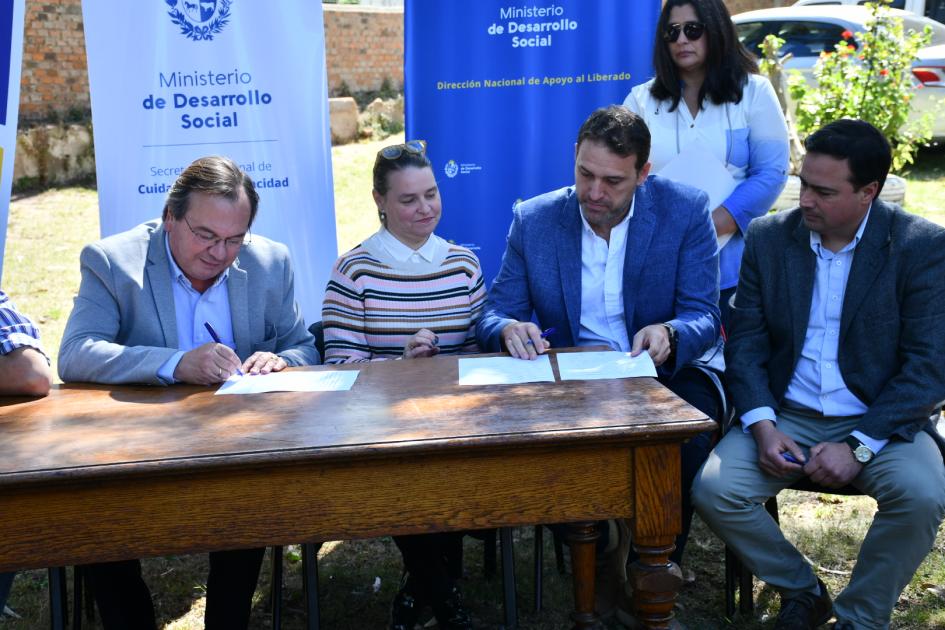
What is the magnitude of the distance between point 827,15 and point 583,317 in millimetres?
8701

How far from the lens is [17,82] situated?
3.83 metres

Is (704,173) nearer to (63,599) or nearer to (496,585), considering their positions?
(496,585)

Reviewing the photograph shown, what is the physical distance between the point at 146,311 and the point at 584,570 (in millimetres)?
1572

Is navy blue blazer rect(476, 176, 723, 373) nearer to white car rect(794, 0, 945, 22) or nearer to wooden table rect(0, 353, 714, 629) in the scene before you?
wooden table rect(0, 353, 714, 629)

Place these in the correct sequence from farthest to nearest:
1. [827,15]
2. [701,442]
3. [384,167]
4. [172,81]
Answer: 1. [827,15]
2. [172,81]
3. [384,167]
4. [701,442]

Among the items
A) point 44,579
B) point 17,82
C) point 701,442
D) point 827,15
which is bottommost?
point 44,579

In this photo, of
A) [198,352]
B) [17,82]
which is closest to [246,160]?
[17,82]

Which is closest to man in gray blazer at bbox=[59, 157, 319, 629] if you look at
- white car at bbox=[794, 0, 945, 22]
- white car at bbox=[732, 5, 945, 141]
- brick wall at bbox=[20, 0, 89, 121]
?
white car at bbox=[732, 5, 945, 141]

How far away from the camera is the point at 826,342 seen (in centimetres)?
313

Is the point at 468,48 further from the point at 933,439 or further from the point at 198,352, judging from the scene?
the point at 933,439

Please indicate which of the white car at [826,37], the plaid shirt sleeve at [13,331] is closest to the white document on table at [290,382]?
the plaid shirt sleeve at [13,331]

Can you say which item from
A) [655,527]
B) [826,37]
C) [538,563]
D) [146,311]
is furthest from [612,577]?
[826,37]

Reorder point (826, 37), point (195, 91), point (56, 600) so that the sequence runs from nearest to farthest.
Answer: point (56, 600) < point (195, 91) < point (826, 37)

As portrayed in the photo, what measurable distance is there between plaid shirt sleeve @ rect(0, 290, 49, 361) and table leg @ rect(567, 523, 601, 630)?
166 cm
